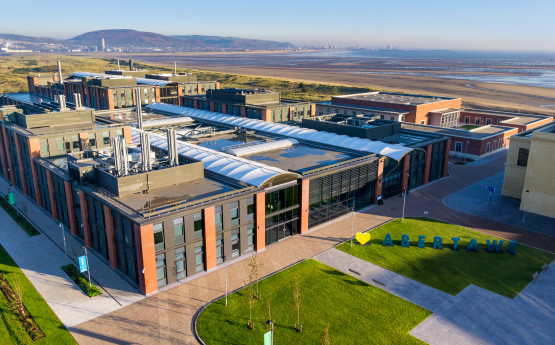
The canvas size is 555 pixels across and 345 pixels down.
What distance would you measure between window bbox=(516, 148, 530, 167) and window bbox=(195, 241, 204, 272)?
47.0m

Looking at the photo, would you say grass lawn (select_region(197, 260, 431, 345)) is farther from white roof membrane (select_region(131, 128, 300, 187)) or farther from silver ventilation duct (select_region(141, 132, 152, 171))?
silver ventilation duct (select_region(141, 132, 152, 171))

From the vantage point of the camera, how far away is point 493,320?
3175 centimetres

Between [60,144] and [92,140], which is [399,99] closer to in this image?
[92,140]

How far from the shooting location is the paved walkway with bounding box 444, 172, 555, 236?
166ft

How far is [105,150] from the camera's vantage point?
51219 millimetres

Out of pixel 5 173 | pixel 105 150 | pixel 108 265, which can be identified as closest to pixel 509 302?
pixel 108 265

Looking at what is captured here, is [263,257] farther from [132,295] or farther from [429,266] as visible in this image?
[429,266]

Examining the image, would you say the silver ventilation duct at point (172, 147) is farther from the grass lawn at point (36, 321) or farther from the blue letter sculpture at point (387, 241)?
the blue letter sculpture at point (387, 241)

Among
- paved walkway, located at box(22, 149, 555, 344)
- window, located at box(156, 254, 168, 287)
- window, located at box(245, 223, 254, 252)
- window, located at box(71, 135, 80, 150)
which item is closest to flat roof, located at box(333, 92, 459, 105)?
paved walkway, located at box(22, 149, 555, 344)

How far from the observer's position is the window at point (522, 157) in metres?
57.4

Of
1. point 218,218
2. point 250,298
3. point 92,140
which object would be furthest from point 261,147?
point 250,298

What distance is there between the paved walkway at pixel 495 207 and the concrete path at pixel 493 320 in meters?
16.2

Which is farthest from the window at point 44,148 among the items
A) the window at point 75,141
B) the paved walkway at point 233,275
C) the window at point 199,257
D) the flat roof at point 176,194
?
the paved walkway at point 233,275

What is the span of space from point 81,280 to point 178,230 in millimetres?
9934
